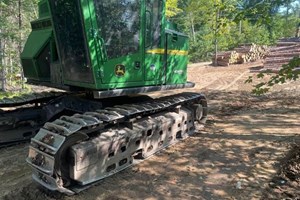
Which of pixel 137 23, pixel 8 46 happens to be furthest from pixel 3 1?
pixel 137 23

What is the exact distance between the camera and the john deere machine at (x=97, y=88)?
4.59 metres

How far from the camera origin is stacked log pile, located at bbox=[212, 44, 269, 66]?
2505cm

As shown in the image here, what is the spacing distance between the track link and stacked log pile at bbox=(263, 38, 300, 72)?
1349cm

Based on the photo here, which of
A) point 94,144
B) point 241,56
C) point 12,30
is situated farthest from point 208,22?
point 94,144

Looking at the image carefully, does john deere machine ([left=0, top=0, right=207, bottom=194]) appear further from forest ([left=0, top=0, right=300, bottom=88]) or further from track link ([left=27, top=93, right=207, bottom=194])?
forest ([left=0, top=0, right=300, bottom=88])

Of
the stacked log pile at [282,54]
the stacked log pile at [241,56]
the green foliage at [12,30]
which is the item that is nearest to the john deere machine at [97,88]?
the green foliage at [12,30]

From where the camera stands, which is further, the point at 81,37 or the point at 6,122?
the point at 6,122

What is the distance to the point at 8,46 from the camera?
1881 centimetres

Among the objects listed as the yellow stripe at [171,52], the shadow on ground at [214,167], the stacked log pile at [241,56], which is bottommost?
→ the shadow on ground at [214,167]

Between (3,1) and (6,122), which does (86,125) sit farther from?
(3,1)

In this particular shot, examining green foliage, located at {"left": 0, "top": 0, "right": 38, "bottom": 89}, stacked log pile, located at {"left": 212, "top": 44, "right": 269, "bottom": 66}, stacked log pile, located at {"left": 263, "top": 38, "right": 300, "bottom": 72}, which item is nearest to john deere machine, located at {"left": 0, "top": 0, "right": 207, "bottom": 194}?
green foliage, located at {"left": 0, "top": 0, "right": 38, "bottom": 89}

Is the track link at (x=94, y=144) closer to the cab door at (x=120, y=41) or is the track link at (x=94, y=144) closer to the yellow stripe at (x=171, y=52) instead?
the cab door at (x=120, y=41)

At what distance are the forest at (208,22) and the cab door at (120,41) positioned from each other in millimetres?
1514

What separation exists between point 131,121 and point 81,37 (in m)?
1.58
